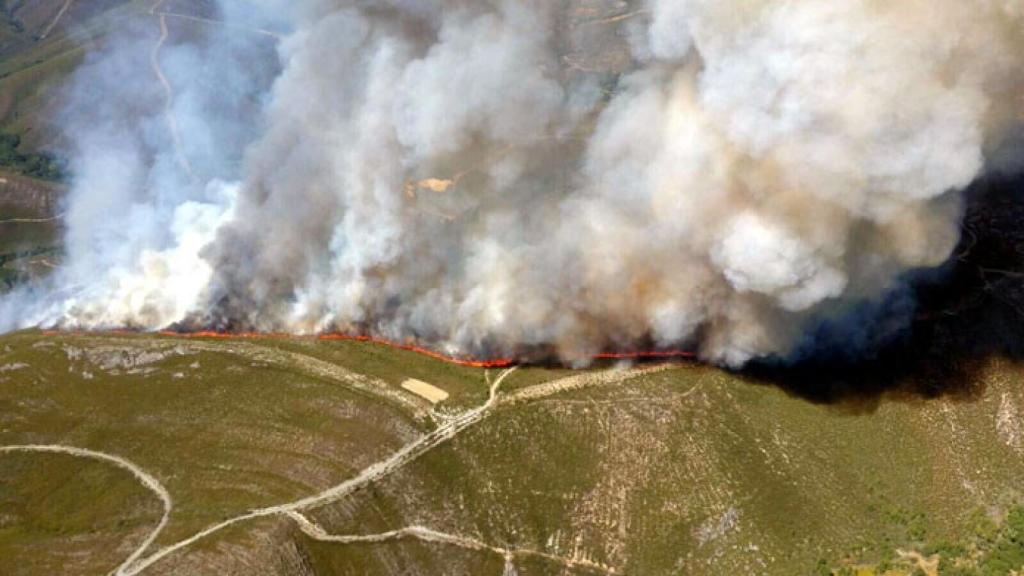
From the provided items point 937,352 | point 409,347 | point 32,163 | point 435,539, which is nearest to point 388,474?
point 435,539

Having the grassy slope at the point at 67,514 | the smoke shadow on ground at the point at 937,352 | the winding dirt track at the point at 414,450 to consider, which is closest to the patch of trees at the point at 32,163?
the grassy slope at the point at 67,514

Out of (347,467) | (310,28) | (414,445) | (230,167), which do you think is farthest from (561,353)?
(230,167)

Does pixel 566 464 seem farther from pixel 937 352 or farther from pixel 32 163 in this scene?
pixel 32 163

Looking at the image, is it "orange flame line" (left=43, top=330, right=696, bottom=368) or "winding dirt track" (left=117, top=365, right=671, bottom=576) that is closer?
"winding dirt track" (left=117, top=365, right=671, bottom=576)

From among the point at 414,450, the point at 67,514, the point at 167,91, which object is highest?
the point at 167,91

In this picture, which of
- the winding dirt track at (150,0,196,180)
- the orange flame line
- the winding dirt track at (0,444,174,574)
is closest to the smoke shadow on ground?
the orange flame line

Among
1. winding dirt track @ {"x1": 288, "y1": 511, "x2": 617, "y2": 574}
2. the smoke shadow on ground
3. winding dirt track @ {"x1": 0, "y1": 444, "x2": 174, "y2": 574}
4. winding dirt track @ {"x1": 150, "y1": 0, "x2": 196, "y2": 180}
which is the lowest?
the smoke shadow on ground

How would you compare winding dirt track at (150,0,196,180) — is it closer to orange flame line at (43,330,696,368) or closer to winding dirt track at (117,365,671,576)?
orange flame line at (43,330,696,368)
